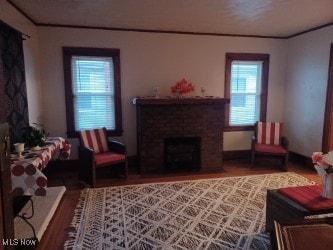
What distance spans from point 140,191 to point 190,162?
51.2 inches

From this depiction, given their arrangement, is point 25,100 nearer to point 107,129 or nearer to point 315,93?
point 107,129

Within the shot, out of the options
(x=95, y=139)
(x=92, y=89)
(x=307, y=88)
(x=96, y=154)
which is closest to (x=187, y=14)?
(x=92, y=89)

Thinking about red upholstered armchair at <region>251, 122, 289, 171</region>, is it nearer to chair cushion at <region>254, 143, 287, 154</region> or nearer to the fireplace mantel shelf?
chair cushion at <region>254, 143, 287, 154</region>

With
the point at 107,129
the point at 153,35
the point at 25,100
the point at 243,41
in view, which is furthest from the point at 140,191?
the point at 243,41

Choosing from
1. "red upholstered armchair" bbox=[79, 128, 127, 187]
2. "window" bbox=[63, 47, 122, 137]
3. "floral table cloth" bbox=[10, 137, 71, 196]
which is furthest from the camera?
"window" bbox=[63, 47, 122, 137]

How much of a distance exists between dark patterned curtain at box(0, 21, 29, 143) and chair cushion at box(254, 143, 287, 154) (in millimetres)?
3807

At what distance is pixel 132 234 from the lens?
2445 millimetres

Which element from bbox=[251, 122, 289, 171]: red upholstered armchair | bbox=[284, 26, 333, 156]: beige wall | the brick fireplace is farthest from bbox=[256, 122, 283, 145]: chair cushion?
the brick fireplace

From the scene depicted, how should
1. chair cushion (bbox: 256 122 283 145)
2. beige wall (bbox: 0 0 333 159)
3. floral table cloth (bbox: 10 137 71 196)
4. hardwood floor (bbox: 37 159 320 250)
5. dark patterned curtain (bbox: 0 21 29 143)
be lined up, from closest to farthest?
floral table cloth (bbox: 10 137 71 196)
hardwood floor (bbox: 37 159 320 250)
dark patterned curtain (bbox: 0 21 29 143)
beige wall (bbox: 0 0 333 159)
chair cushion (bbox: 256 122 283 145)

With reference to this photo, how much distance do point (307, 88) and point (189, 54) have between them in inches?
91.3

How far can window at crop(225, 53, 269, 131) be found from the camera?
4910 mm

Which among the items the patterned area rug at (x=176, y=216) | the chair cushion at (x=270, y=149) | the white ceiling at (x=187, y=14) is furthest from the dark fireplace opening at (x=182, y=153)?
the white ceiling at (x=187, y=14)

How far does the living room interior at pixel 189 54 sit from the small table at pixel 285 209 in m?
1.75

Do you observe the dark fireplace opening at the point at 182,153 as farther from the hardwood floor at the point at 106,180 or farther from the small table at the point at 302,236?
the small table at the point at 302,236
